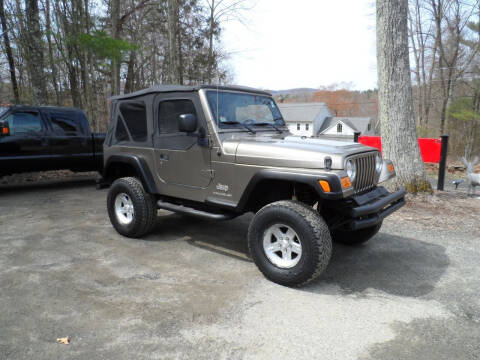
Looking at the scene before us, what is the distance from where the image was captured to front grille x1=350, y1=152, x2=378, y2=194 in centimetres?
351

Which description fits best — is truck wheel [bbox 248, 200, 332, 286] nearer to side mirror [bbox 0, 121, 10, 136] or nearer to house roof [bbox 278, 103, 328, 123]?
side mirror [bbox 0, 121, 10, 136]

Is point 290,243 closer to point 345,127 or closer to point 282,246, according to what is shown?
point 282,246

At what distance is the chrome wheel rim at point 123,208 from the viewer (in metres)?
4.88

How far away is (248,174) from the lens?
12.0ft

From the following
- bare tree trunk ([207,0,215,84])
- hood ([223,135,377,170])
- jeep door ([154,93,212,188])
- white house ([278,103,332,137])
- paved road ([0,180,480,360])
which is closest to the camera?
paved road ([0,180,480,360])

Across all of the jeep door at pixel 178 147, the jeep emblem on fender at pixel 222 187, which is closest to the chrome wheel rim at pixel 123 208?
the jeep door at pixel 178 147

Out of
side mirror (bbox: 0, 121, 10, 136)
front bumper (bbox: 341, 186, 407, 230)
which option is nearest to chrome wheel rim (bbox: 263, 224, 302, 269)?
front bumper (bbox: 341, 186, 407, 230)

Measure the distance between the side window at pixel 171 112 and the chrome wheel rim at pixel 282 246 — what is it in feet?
5.75

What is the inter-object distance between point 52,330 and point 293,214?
2.21m

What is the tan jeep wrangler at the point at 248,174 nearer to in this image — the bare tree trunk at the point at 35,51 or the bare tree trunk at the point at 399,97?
the bare tree trunk at the point at 399,97

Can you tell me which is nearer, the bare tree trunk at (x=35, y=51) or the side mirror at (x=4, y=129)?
the side mirror at (x=4, y=129)

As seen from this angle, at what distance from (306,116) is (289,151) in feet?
194

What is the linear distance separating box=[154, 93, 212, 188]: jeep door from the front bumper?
161 cm

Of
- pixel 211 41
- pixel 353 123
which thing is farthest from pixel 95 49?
pixel 353 123
